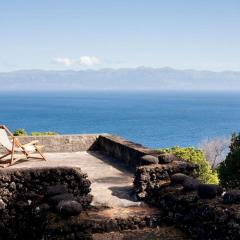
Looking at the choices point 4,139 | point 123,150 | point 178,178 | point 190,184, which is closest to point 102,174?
point 123,150

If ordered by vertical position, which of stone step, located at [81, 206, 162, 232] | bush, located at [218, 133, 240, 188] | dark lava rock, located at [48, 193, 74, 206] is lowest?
bush, located at [218, 133, 240, 188]

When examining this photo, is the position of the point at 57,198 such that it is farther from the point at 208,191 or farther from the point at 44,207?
the point at 208,191

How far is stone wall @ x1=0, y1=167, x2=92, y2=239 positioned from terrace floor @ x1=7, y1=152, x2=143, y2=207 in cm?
56

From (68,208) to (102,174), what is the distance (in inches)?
156

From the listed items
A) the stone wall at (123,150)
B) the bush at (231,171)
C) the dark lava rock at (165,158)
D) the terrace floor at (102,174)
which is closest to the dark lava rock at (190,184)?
the terrace floor at (102,174)

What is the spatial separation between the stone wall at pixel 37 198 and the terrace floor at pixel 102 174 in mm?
556

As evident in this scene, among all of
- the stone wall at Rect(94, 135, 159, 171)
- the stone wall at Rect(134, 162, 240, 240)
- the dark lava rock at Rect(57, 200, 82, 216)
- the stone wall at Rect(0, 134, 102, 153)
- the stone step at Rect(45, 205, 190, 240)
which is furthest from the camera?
the stone wall at Rect(0, 134, 102, 153)

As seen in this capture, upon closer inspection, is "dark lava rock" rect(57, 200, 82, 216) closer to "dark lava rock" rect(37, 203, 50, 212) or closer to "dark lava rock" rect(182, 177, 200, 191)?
"dark lava rock" rect(37, 203, 50, 212)

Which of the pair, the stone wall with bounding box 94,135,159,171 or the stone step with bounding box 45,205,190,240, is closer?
the stone step with bounding box 45,205,190,240

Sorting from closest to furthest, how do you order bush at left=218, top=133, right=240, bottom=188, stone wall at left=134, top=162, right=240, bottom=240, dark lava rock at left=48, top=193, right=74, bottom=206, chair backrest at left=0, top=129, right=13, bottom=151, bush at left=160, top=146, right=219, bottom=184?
stone wall at left=134, top=162, right=240, bottom=240 → dark lava rock at left=48, top=193, right=74, bottom=206 → chair backrest at left=0, top=129, right=13, bottom=151 → bush at left=218, top=133, right=240, bottom=188 → bush at left=160, top=146, right=219, bottom=184

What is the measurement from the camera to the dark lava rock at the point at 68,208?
8805mm

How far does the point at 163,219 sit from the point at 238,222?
7.02ft

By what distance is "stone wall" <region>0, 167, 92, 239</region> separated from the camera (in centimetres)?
900

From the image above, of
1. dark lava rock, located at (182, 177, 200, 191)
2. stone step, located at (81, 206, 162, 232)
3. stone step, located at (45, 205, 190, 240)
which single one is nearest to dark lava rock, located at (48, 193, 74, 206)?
stone step, located at (45, 205, 190, 240)
